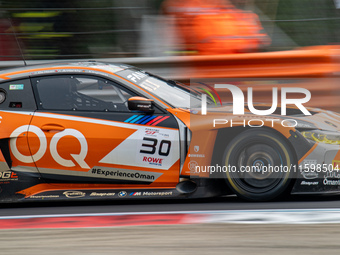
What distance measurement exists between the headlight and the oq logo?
2.05 m

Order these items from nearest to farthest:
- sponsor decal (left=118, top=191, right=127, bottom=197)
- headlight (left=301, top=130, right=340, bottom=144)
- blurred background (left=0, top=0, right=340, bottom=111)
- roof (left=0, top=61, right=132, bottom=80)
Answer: headlight (left=301, top=130, right=340, bottom=144) → sponsor decal (left=118, top=191, right=127, bottom=197) → roof (left=0, top=61, right=132, bottom=80) → blurred background (left=0, top=0, right=340, bottom=111)

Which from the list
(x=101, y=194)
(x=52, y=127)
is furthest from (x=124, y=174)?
(x=52, y=127)

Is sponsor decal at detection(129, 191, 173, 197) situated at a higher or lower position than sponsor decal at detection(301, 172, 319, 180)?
lower

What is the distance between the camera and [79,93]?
570 centimetres

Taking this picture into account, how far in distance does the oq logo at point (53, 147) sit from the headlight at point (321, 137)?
6.71ft

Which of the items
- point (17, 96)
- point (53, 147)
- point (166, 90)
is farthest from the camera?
point (166, 90)

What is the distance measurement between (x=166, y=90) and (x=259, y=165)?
1252 millimetres

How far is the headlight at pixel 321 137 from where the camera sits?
17.3 feet

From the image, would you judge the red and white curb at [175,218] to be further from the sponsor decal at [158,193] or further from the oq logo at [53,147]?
the oq logo at [53,147]

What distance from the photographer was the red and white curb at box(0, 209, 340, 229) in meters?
4.80

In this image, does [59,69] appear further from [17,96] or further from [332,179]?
[332,179]

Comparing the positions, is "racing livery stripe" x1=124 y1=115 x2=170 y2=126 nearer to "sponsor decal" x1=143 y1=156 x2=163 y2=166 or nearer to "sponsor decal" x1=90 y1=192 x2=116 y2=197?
"sponsor decal" x1=143 y1=156 x2=163 y2=166

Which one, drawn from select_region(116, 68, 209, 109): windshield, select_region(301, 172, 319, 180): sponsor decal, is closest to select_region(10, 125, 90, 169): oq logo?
select_region(116, 68, 209, 109): windshield

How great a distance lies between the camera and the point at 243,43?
7.86 meters
